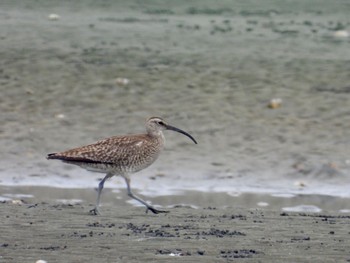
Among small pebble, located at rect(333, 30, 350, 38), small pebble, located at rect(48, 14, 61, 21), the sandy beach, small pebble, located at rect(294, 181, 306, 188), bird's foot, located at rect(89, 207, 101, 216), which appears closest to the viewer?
the sandy beach

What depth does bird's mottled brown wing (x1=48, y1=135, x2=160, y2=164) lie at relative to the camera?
464 inches

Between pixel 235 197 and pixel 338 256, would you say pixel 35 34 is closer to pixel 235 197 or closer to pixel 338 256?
pixel 235 197

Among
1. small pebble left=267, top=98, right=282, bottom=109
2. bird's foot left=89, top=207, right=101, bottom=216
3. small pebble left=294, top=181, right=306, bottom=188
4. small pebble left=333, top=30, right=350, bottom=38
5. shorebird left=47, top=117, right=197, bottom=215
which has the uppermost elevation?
small pebble left=333, top=30, right=350, bottom=38

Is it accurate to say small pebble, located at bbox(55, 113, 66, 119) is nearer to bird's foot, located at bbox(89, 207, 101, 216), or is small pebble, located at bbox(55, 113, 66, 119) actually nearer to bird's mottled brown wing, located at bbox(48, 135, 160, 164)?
bird's mottled brown wing, located at bbox(48, 135, 160, 164)

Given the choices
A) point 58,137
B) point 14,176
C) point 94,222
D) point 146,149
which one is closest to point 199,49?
point 58,137

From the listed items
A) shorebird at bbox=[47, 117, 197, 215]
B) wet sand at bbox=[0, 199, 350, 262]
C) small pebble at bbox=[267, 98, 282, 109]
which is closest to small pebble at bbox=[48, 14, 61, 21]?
small pebble at bbox=[267, 98, 282, 109]

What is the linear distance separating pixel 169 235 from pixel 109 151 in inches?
97.1

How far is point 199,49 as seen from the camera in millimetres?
18594

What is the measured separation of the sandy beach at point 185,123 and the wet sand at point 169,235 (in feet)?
0.06

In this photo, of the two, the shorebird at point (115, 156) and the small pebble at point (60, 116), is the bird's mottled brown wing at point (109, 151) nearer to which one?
the shorebird at point (115, 156)

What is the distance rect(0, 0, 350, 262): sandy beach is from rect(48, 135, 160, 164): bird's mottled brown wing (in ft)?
1.51

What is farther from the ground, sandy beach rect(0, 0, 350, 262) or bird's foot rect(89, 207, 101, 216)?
sandy beach rect(0, 0, 350, 262)

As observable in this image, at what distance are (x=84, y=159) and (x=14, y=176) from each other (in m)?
2.58

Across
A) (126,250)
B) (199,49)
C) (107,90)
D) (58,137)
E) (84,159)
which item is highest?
(199,49)
